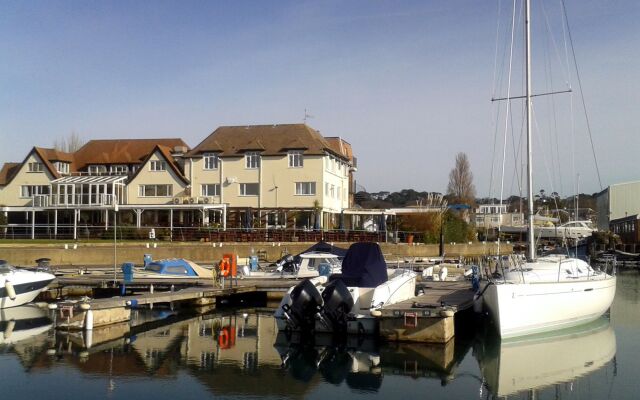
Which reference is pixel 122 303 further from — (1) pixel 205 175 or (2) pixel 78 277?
(1) pixel 205 175

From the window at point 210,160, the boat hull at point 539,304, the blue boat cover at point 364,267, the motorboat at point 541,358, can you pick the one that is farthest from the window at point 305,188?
the boat hull at point 539,304

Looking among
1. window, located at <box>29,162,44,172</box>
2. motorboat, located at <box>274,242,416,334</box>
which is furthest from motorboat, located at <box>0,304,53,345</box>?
window, located at <box>29,162,44,172</box>

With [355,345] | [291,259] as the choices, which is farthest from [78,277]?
[355,345]

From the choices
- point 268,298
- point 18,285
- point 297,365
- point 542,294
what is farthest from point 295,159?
point 297,365

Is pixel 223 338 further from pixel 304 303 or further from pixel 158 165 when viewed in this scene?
pixel 158 165

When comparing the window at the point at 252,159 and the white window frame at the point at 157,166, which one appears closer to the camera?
the window at the point at 252,159

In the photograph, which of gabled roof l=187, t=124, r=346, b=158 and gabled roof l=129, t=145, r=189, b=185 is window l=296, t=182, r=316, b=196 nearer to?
gabled roof l=187, t=124, r=346, b=158

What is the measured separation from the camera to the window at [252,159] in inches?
2532

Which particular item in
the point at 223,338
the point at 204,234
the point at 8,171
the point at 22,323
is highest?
the point at 8,171

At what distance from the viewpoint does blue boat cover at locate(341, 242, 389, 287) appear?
22719mm

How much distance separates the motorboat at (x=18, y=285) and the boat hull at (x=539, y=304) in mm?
17730

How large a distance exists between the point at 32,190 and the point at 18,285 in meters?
42.5

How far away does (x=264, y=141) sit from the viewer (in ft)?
215

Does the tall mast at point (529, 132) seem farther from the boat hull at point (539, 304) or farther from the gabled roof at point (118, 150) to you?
the gabled roof at point (118, 150)
